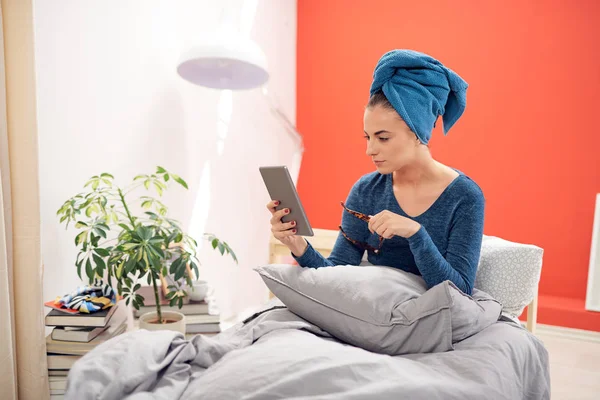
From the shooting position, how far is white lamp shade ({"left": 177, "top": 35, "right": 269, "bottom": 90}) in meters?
1.53

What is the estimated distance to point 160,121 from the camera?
2.05 m

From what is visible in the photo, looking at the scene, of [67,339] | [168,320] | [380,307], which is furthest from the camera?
[168,320]

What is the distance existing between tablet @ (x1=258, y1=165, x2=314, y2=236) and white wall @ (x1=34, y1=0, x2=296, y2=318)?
697mm

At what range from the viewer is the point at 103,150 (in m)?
1.77

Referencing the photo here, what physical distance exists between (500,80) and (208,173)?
6.17 ft

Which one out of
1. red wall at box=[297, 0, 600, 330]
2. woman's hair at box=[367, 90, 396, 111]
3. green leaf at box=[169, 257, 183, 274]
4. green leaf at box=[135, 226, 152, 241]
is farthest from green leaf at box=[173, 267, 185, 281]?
red wall at box=[297, 0, 600, 330]

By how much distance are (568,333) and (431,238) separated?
1917mm

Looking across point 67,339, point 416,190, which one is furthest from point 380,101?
point 67,339

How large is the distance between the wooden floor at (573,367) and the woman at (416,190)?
1.12 metres

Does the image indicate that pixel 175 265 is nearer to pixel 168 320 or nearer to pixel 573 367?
pixel 168 320

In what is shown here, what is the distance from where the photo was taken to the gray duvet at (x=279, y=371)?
69cm

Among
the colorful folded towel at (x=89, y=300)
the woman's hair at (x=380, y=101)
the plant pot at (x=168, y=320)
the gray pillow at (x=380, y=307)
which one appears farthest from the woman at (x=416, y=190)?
A: the colorful folded towel at (x=89, y=300)

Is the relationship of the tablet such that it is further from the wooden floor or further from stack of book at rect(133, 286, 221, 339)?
the wooden floor

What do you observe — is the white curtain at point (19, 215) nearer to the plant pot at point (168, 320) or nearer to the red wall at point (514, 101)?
the plant pot at point (168, 320)
